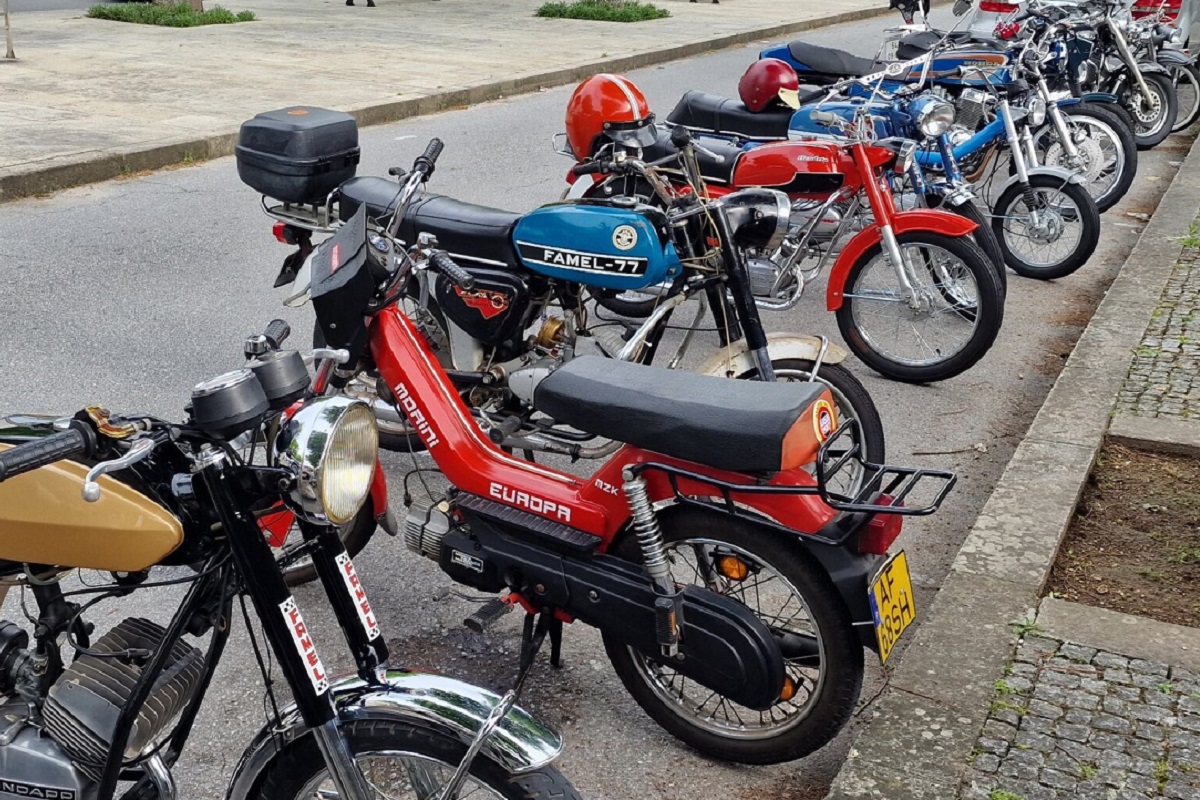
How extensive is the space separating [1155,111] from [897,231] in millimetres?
6753

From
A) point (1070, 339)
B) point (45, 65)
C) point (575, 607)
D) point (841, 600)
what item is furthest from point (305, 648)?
point (45, 65)

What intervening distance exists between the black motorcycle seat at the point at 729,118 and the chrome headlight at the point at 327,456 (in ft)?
17.2

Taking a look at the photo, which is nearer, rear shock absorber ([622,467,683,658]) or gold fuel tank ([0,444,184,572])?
gold fuel tank ([0,444,184,572])

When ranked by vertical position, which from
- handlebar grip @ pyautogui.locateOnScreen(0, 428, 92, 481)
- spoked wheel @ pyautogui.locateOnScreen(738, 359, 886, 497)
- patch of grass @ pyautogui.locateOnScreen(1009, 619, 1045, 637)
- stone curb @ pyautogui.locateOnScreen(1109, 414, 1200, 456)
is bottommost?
stone curb @ pyautogui.locateOnScreen(1109, 414, 1200, 456)

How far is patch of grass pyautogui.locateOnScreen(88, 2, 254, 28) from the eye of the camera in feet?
48.6

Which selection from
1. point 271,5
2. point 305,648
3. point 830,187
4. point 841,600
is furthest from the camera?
point 271,5

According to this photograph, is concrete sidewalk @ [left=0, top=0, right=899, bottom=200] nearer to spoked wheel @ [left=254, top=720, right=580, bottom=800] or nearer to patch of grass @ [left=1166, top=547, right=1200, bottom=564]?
spoked wheel @ [left=254, top=720, right=580, bottom=800]

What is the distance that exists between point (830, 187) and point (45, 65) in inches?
356

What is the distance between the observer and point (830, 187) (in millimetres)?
5625

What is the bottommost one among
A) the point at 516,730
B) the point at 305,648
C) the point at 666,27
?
the point at 666,27

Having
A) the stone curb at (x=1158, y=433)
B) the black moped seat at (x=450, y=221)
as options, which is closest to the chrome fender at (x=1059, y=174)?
the stone curb at (x=1158, y=433)

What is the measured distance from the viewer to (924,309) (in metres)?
5.46

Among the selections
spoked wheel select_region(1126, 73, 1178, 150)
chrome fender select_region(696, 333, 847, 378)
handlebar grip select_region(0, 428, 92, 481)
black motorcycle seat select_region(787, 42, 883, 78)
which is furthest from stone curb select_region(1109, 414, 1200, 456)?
spoked wheel select_region(1126, 73, 1178, 150)

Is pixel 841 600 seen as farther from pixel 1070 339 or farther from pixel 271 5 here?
pixel 271 5
